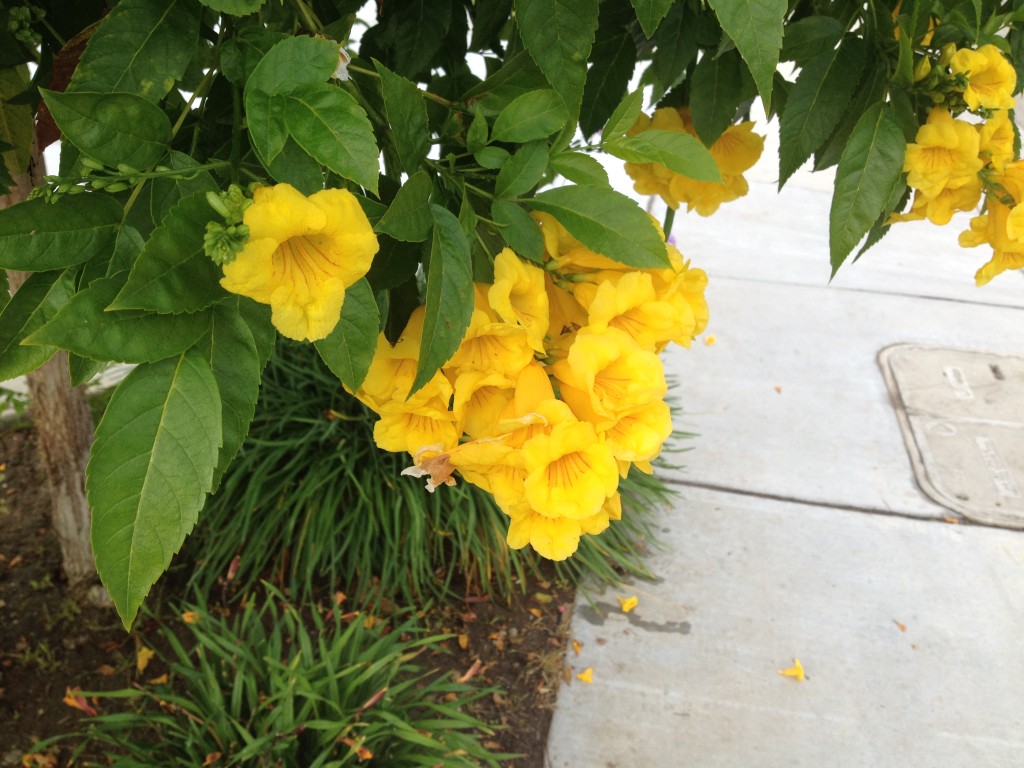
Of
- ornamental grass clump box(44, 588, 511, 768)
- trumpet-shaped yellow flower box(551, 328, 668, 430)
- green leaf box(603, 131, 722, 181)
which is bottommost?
ornamental grass clump box(44, 588, 511, 768)

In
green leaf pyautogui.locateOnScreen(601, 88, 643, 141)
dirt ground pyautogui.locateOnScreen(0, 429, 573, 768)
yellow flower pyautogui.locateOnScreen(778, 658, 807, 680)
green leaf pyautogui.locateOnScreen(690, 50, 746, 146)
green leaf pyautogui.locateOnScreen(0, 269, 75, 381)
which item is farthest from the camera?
yellow flower pyautogui.locateOnScreen(778, 658, 807, 680)

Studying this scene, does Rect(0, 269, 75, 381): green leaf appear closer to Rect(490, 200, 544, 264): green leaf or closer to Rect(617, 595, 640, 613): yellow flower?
Rect(490, 200, 544, 264): green leaf

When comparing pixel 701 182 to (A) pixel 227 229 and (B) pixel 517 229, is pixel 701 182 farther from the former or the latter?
(A) pixel 227 229

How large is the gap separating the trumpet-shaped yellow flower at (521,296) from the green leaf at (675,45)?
1.33 feet

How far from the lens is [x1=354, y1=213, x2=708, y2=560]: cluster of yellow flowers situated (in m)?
0.63

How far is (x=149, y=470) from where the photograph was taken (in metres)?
0.52

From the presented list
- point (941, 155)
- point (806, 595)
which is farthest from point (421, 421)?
point (806, 595)

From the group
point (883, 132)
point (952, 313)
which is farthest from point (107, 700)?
point (952, 313)

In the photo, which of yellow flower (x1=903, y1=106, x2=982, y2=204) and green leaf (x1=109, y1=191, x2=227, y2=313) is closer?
green leaf (x1=109, y1=191, x2=227, y2=313)

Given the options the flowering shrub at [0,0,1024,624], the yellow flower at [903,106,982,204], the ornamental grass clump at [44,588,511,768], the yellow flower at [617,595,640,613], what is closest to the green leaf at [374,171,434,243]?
the flowering shrub at [0,0,1024,624]

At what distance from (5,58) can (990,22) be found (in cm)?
93

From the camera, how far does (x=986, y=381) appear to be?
386cm

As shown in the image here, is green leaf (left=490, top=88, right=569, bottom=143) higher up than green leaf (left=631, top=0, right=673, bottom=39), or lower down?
lower down

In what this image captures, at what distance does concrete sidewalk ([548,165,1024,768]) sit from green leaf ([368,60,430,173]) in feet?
6.53
